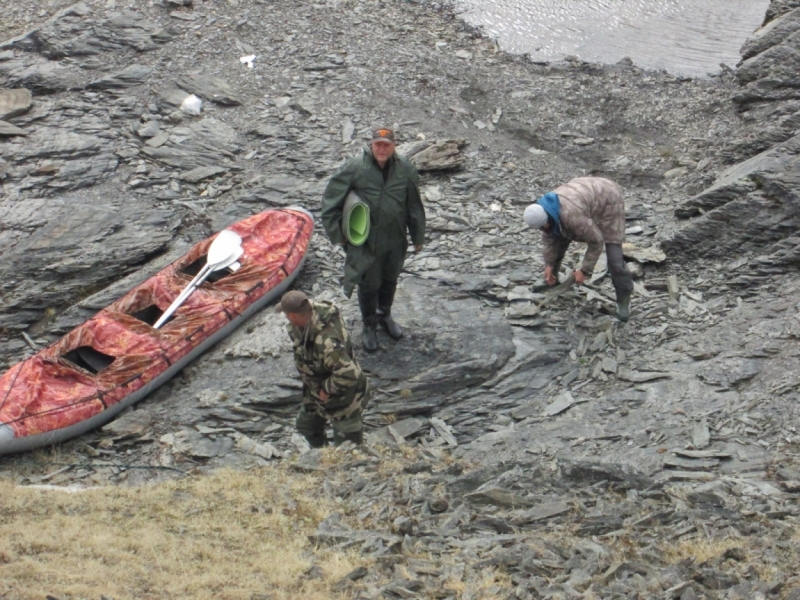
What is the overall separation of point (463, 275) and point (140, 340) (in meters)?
3.89

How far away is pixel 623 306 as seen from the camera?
9.83 meters

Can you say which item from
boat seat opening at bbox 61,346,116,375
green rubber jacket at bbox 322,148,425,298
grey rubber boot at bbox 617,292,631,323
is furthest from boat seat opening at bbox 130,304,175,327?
grey rubber boot at bbox 617,292,631,323

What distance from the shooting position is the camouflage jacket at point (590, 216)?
891cm

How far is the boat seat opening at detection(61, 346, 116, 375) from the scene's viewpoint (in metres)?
9.80

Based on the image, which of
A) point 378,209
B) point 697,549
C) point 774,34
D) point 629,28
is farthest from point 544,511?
point 629,28

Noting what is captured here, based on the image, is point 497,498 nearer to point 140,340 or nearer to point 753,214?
point 140,340

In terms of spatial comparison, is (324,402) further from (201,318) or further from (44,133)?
(44,133)

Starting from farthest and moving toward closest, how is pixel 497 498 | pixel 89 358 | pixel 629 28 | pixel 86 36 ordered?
pixel 629 28
pixel 86 36
pixel 89 358
pixel 497 498

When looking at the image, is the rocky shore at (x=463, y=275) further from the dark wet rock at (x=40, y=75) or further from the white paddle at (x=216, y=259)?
the white paddle at (x=216, y=259)

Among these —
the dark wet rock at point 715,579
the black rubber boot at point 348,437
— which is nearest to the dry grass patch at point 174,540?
the black rubber boot at point 348,437

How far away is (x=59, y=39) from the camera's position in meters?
16.2

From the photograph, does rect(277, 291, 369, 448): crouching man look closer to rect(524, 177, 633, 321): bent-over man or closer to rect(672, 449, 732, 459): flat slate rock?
rect(524, 177, 633, 321): bent-over man

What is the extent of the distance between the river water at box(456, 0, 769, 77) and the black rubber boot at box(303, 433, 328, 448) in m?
10.7

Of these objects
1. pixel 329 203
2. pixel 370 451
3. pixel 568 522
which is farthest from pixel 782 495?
pixel 329 203
